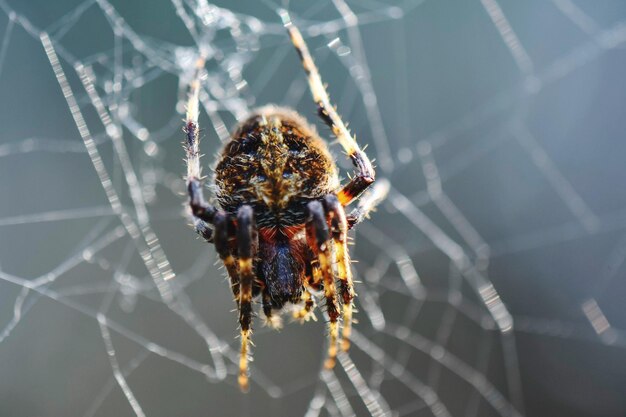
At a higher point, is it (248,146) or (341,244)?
(248,146)

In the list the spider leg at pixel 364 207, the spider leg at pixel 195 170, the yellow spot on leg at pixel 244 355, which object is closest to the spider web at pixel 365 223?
the spider leg at pixel 195 170

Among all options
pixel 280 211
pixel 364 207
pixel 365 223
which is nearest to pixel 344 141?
pixel 364 207

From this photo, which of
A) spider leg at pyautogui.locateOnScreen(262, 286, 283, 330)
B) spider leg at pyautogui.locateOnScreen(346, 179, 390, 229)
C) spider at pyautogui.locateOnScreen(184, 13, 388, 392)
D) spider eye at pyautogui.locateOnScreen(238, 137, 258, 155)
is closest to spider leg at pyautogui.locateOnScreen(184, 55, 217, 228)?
spider at pyautogui.locateOnScreen(184, 13, 388, 392)

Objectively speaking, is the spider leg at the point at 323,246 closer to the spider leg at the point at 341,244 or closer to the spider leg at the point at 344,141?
the spider leg at the point at 341,244

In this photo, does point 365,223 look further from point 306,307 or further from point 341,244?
point 341,244

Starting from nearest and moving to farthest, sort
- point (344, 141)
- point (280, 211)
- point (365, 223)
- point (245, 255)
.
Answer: point (245, 255) → point (280, 211) → point (344, 141) → point (365, 223)

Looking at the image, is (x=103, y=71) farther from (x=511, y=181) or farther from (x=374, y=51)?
(x=511, y=181)

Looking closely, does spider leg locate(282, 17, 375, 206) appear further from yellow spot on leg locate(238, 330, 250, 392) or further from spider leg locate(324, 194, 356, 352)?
yellow spot on leg locate(238, 330, 250, 392)
